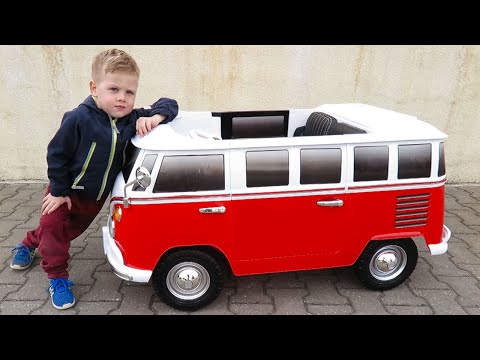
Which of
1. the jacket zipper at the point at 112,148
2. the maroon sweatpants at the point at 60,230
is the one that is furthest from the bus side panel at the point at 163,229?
the maroon sweatpants at the point at 60,230

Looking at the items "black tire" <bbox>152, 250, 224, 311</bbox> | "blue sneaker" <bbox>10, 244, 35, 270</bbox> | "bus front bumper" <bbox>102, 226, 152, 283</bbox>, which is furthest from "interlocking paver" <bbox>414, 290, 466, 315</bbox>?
"blue sneaker" <bbox>10, 244, 35, 270</bbox>

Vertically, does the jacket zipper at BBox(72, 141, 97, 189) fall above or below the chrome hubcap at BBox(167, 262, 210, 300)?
above

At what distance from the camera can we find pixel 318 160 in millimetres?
2889

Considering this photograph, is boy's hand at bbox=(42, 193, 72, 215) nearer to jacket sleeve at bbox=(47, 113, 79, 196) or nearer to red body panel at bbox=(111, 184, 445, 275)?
jacket sleeve at bbox=(47, 113, 79, 196)

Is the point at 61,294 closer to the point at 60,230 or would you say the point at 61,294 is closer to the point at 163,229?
the point at 60,230

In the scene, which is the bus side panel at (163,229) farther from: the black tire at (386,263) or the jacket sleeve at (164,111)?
the black tire at (386,263)

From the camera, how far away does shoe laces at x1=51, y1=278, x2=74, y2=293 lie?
10.0ft

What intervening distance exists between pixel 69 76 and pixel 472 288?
4902 mm

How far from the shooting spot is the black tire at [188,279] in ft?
9.53

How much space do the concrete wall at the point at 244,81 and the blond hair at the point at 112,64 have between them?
7.67 ft

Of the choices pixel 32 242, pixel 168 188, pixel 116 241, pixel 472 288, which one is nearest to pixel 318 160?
pixel 168 188

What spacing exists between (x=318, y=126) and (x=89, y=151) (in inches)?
75.5

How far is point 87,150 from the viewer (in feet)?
9.54

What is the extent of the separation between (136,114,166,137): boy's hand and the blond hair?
13.2 inches
